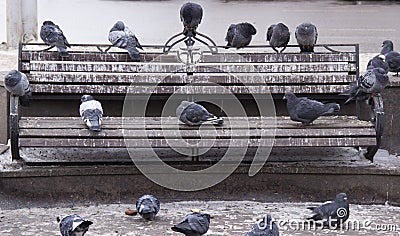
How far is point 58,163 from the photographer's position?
7.49m

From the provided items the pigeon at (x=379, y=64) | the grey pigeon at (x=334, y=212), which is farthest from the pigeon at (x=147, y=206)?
the pigeon at (x=379, y=64)

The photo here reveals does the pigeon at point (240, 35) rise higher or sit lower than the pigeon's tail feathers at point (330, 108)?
higher

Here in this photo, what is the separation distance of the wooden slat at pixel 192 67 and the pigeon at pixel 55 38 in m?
0.12

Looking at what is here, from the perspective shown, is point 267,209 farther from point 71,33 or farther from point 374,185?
point 71,33

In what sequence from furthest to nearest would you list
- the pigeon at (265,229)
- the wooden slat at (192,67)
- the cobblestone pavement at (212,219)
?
1. the wooden slat at (192,67)
2. the cobblestone pavement at (212,219)
3. the pigeon at (265,229)

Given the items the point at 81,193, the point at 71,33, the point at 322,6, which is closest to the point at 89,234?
the point at 81,193

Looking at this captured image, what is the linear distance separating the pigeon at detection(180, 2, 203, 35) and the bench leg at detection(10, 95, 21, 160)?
61.9 inches

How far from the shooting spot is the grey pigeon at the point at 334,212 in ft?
22.1

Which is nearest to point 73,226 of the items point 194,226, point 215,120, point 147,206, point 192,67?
point 194,226

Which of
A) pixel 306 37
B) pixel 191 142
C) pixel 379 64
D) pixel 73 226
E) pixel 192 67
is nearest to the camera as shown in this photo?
pixel 73 226

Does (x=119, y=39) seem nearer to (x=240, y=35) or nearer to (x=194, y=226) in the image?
(x=240, y=35)

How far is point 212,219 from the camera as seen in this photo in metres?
6.98

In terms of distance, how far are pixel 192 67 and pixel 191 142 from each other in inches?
42.3

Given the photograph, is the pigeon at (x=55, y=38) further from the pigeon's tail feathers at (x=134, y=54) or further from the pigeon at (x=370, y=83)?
the pigeon at (x=370, y=83)
